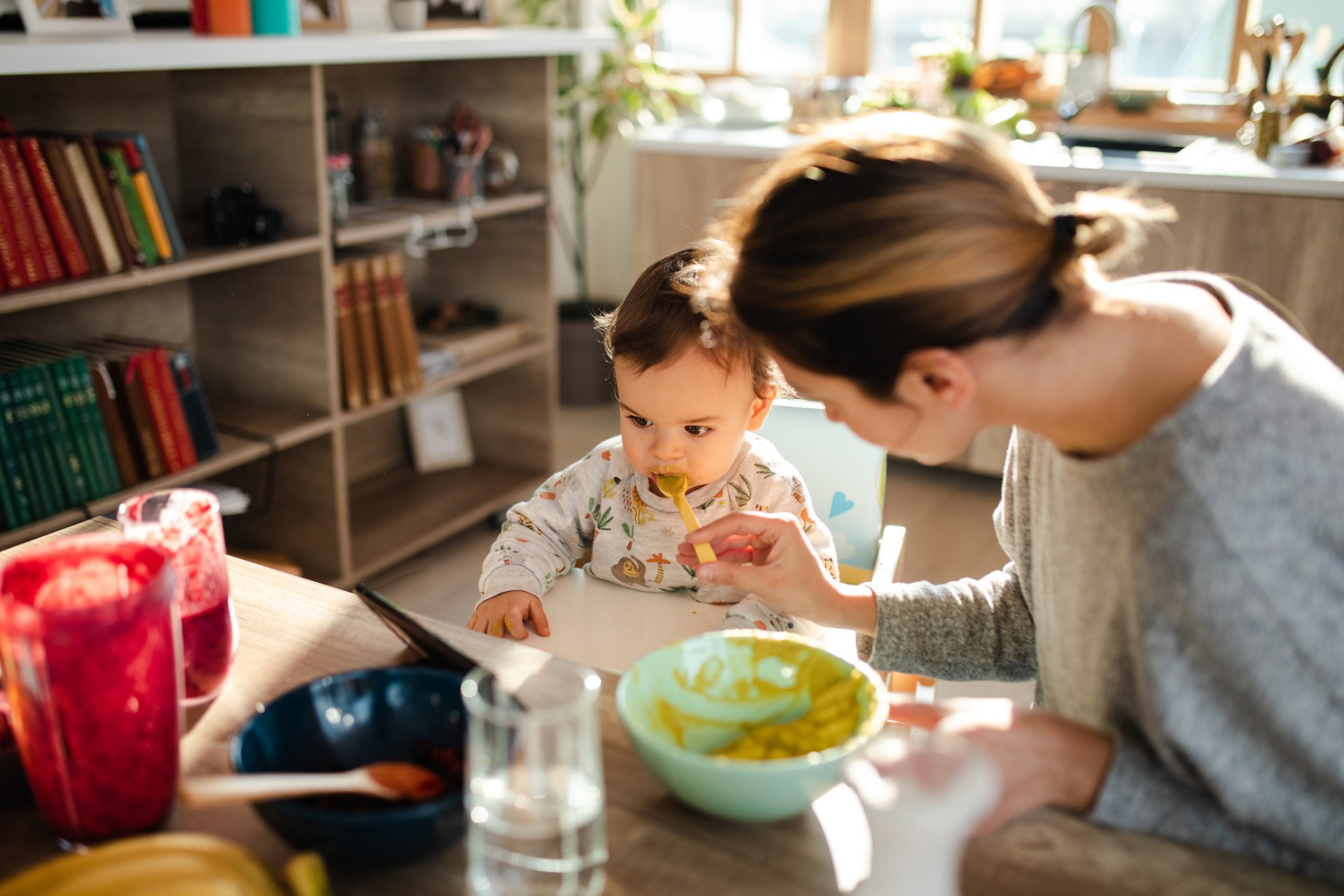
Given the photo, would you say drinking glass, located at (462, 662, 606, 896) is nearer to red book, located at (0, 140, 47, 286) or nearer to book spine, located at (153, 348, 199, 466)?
red book, located at (0, 140, 47, 286)

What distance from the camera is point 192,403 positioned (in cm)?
229

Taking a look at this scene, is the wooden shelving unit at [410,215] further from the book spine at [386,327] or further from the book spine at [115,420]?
the book spine at [115,420]

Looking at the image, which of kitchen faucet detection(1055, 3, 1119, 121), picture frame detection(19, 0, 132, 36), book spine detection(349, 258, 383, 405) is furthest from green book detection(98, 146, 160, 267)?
kitchen faucet detection(1055, 3, 1119, 121)

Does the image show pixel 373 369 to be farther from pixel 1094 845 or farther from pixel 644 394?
pixel 1094 845

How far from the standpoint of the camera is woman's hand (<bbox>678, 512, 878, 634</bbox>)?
1.19 metres

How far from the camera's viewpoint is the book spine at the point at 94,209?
203cm

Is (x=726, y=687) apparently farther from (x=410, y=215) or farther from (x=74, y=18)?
(x=410, y=215)

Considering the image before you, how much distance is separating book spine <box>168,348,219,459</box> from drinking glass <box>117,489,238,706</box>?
4.78ft

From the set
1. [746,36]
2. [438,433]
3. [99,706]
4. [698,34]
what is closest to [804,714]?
[99,706]

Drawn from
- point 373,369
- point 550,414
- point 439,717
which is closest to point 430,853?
point 439,717

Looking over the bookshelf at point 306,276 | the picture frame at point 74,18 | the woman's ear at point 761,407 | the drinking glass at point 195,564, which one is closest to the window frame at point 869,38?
the bookshelf at point 306,276

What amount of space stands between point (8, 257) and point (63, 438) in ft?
1.14

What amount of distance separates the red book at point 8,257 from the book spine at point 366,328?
0.80 meters

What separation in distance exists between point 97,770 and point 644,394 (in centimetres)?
82
